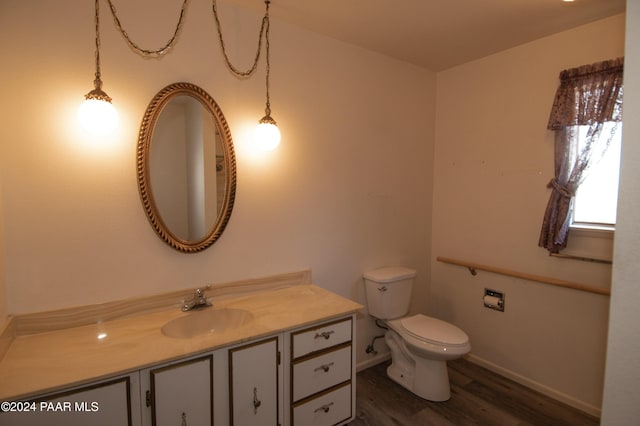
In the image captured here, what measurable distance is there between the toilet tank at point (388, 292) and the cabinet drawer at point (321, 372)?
0.68m

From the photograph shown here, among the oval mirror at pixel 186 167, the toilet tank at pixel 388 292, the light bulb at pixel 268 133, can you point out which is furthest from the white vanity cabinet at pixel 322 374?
the light bulb at pixel 268 133

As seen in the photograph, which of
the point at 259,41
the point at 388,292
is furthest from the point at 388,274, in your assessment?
the point at 259,41

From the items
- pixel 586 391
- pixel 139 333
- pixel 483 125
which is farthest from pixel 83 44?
pixel 586 391

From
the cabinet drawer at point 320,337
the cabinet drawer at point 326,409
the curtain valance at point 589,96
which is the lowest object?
the cabinet drawer at point 326,409

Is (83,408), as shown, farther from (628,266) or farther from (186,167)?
(628,266)

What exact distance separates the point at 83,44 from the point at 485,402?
3144 millimetres

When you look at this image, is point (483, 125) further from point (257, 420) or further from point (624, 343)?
point (257, 420)

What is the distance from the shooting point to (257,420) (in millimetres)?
1524

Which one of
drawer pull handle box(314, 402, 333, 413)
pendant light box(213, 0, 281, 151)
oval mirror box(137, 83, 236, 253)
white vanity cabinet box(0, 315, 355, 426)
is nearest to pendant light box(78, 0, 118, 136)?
oval mirror box(137, 83, 236, 253)

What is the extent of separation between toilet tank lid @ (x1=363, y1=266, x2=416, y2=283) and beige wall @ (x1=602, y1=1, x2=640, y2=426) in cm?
129

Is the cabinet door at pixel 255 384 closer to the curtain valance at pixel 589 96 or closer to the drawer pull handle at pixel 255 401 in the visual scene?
the drawer pull handle at pixel 255 401

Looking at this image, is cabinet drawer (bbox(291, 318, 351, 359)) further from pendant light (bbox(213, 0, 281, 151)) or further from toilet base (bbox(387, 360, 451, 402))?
pendant light (bbox(213, 0, 281, 151))

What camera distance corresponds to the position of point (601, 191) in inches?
81.8

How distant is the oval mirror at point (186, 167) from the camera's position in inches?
65.7
